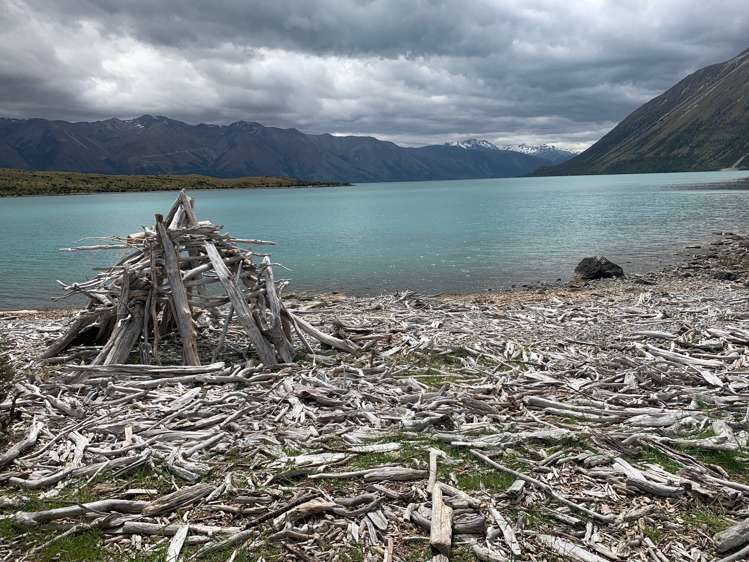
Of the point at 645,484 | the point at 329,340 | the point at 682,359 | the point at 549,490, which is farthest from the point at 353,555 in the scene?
the point at 682,359

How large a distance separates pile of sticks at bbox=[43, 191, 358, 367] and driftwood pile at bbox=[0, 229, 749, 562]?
0.61 m

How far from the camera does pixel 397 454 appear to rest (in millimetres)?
7988

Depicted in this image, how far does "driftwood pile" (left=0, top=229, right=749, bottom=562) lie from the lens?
6137mm

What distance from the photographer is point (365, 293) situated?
32.9 metres

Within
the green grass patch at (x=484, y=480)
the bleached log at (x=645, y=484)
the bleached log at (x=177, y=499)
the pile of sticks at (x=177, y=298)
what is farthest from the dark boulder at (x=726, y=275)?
the bleached log at (x=177, y=499)

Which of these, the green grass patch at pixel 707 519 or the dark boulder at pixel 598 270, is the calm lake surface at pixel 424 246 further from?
the green grass patch at pixel 707 519

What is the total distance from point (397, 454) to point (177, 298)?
7405mm

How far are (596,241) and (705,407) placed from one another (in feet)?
159

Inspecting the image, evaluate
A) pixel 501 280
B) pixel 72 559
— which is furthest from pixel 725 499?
pixel 501 280

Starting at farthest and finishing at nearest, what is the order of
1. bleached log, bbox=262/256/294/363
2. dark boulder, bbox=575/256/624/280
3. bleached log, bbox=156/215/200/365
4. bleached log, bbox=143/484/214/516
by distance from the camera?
dark boulder, bbox=575/256/624/280 < bleached log, bbox=262/256/294/363 < bleached log, bbox=156/215/200/365 < bleached log, bbox=143/484/214/516

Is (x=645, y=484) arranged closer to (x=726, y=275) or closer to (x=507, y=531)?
(x=507, y=531)

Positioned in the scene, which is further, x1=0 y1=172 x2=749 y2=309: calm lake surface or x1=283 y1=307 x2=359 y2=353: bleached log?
x1=0 y1=172 x2=749 y2=309: calm lake surface

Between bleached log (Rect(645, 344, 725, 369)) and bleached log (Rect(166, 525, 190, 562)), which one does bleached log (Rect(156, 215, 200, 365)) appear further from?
bleached log (Rect(645, 344, 725, 369))

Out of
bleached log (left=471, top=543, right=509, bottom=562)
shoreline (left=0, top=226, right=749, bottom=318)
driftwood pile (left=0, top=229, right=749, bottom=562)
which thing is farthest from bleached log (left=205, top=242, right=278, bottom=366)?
shoreline (left=0, top=226, right=749, bottom=318)
